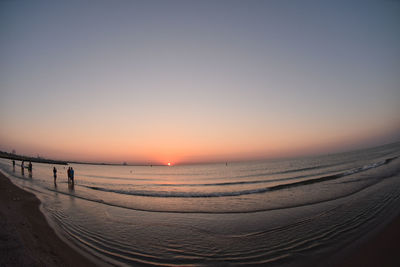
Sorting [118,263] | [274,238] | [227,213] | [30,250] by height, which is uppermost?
[30,250]

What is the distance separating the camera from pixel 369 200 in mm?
10227

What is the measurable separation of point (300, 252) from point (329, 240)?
5.06 ft

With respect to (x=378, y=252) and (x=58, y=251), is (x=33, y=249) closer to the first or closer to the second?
(x=58, y=251)

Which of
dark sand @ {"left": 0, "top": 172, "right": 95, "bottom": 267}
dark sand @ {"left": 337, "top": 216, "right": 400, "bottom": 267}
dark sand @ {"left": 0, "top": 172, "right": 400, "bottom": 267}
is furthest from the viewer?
dark sand @ {"left": 337, "top": 216, "right": 400, "bottom": 267}

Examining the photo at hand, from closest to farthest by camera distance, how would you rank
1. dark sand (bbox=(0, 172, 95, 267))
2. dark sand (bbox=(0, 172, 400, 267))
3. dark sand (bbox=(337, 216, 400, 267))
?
dark sand (bbox=(0, 172, 95, 267)) < dark sand (bbox=(0, 172, 400, 267)) < dark sand (bbox=(337, 216, 400, 267))

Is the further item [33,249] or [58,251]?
[58,251]

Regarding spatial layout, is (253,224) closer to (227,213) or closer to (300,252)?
(227,213)

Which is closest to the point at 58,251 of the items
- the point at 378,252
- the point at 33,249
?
the point at 33,249

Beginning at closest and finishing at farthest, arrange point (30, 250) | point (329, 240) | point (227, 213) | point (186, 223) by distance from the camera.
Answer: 1. point (30, 250)
2. point (329, 240)
3. point (186, 223)
4. point (227, 213)

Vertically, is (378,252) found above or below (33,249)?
below

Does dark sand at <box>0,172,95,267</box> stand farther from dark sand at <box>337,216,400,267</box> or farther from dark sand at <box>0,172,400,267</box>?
dark sand at <box>337,216,400,267</box>

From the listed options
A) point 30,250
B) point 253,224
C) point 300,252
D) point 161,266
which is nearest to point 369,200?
point 253,224

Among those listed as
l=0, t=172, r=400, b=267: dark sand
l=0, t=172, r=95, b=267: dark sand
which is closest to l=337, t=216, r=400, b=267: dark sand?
l=0, t=172, r=400, b=267: dark sand

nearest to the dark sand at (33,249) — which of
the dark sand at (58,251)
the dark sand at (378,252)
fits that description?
the dark sand at (58,251)
